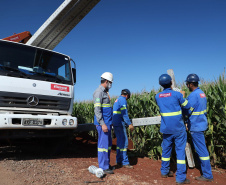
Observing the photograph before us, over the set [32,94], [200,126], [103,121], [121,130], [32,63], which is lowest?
[121,130]

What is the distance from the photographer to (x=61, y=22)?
19.6ft

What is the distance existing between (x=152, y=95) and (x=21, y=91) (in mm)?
3656

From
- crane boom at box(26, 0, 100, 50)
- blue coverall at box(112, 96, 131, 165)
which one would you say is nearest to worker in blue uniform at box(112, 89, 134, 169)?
blue coverall at box(112, 96, 131, 165)

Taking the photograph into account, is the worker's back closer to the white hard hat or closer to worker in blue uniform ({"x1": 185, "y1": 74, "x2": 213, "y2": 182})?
worker in blue uniform ({"x1": 185, "y1": 74, "x2": 213, "y2": 182})

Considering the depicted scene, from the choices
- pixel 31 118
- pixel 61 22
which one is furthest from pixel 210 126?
pixel 61 22

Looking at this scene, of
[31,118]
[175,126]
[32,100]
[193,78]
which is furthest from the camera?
[32,100]

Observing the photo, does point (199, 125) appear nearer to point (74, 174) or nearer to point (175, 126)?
point (175, 126)

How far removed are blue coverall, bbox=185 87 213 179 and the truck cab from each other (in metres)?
2.97

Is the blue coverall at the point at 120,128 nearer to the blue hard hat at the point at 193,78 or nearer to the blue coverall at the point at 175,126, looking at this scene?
the blue coverall at the point at 175,126

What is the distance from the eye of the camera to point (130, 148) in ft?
23.6

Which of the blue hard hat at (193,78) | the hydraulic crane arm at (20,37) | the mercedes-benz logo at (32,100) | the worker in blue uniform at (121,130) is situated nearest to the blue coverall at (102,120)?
the worker in blue uniform at (121,130)

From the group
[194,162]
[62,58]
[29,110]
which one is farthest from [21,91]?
[194,162]

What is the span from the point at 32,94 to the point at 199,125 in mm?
3894

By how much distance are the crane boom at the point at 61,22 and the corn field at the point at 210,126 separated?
3081mm
